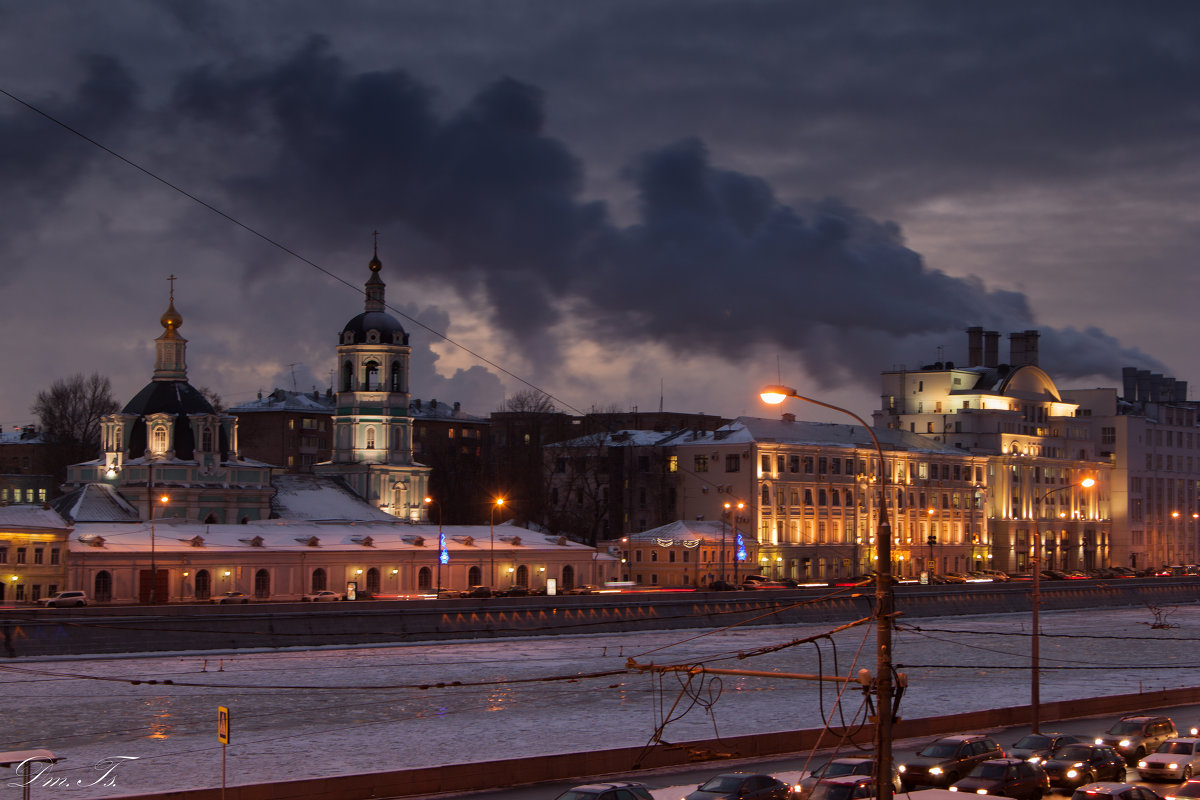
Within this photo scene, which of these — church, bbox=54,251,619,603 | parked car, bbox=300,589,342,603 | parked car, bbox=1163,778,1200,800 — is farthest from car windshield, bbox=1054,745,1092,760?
church, bbox=54,251,619,603

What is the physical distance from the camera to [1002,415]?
119625mm

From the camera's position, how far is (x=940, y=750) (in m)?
31.3

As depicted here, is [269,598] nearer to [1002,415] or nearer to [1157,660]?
[1157,660]

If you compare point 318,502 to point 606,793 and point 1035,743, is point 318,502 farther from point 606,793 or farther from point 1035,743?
point 606,793

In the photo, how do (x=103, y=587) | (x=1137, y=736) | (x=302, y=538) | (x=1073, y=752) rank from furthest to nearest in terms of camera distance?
(x=302, y=538) < (x=103, y=587) < (x=1137, y=736) < (x=1073, y=752)

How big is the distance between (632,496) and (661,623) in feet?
121

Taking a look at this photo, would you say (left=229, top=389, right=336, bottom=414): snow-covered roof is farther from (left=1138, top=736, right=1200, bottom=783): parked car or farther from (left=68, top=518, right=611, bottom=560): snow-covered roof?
(left=1138, top=736, right=1200, bottom=783): parked car

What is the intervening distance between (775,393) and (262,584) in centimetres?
5721

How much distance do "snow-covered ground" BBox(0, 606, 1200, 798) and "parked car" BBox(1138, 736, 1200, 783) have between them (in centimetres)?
590

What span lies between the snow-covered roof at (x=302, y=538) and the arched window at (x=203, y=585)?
3.73 feet

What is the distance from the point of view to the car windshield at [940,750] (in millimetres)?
31125

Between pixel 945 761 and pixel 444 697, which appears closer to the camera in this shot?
pixel 945 761

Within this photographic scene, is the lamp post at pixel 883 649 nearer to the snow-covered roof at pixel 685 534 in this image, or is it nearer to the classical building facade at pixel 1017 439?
Result: the snow-covered roof at pixel 685 534

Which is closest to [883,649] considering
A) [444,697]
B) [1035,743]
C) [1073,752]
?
[1073,752]
